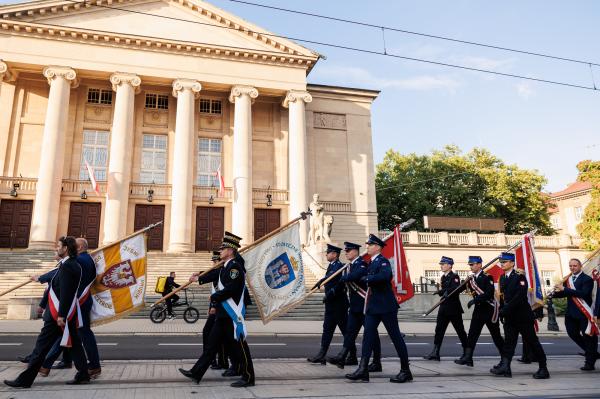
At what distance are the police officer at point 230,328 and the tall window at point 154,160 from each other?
1052 inches

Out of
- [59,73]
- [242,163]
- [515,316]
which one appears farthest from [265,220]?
[515,316]

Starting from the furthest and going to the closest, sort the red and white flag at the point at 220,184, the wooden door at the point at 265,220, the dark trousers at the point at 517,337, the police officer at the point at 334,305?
1. the wooden door at the point at 265,220
2. the red and white flag at the point at 220,184
3. the police officer at the point at 334,305
4. the dark trousers at the point at 517,337

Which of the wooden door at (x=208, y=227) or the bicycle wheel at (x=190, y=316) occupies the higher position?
the wooden door at (x=208, y=227)

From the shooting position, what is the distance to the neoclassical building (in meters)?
28.4

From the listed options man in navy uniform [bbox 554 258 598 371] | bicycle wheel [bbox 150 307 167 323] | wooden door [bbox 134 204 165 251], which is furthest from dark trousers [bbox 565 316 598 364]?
wooden door [bbox 134 204 165 251]

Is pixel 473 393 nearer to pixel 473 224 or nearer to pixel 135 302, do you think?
pixel 135 302

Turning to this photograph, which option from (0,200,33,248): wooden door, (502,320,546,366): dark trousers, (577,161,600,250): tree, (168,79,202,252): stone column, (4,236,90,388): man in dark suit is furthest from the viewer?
(577,161,600,250): tree

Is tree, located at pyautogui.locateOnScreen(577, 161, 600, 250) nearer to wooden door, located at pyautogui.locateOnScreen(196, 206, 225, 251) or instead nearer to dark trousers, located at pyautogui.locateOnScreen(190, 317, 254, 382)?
wooden door, located at pyautogui.locateOnScreen(196, 206, 225, 251)

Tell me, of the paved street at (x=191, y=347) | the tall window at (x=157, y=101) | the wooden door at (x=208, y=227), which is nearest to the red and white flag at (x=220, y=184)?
the wooden door at (x=208, y=227)

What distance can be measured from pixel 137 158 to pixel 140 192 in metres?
2.61

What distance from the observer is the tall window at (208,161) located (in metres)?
32.8

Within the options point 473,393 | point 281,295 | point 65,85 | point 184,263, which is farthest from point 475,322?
point 65,85

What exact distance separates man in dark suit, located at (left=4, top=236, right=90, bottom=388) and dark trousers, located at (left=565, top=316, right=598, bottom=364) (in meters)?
8.58

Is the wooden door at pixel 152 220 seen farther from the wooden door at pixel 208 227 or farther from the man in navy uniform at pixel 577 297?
the man in navy uniform at pixel 577 297
